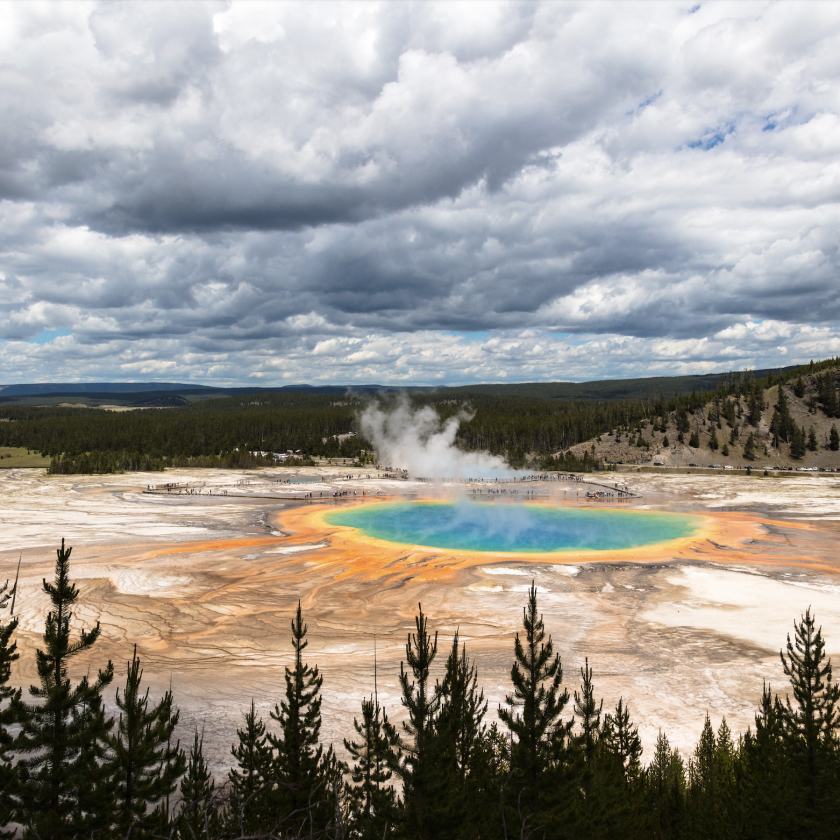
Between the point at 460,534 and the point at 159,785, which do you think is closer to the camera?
the point at 159,785

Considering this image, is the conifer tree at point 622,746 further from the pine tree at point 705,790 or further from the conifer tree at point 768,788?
the conifer tree at point 768,788

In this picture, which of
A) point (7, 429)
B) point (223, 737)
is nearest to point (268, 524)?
point (223, 737)

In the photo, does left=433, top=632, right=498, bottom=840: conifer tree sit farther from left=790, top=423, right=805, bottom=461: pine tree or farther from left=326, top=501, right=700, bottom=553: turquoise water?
left=790, top=423, right=805, bottom=461: pine tree

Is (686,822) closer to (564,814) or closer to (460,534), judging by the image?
(564,814)

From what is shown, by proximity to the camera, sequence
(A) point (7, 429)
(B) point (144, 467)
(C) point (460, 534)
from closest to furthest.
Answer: (C) point (460, 534), (B) point (144, 467), (A) point (7, 429)

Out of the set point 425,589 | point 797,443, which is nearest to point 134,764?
point 425,589

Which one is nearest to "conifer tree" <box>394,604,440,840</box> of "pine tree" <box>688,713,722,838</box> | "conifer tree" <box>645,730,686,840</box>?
"conifer tree" <box>645,730,686,840</box>

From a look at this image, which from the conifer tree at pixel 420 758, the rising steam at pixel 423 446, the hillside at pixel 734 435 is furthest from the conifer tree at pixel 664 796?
the hillside at pixel 734 435
